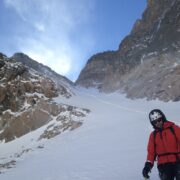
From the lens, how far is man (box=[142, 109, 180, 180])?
22.7 ft

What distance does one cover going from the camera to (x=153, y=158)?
23.6ft

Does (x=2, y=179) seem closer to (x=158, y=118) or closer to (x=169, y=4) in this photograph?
(x=158, y=118)

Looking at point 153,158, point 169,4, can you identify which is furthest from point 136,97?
point 153,158

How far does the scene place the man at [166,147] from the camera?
6.91 meters

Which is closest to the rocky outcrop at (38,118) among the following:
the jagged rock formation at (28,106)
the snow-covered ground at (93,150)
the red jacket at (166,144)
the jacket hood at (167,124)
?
the jagged rock formation at (28,106)

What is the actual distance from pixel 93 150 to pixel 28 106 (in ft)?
62.6

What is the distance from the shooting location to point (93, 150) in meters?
21.2

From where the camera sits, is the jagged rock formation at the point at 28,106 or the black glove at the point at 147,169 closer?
the black glove at the point at 147,169

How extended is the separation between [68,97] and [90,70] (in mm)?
46466

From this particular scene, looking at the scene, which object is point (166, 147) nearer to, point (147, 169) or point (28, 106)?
point (147, 169)

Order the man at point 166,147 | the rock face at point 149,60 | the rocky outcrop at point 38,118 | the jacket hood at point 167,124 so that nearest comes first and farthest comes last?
the man at point 166,147 → the jacket hood at point 167,124 → the rocky outcrop at point 38,118 → the rock face at point 149,60

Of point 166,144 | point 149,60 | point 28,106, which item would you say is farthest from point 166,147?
point 149,60

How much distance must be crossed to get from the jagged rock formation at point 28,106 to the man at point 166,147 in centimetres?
2543

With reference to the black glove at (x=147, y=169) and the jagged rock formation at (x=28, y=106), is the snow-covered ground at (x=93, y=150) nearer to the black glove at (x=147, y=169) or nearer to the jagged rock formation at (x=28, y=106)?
the jagged rock formation at (x=28, y=106)
